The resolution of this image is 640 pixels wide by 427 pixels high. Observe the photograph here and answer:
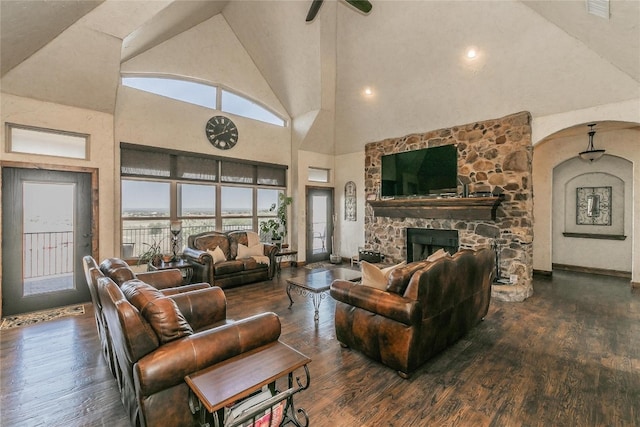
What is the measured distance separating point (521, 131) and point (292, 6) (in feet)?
14.9

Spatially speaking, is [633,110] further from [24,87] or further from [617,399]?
[24,87]

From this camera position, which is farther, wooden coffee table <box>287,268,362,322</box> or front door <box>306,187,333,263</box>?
front door <box>306,187,333,263</box>

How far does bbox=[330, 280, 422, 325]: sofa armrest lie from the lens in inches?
92.4

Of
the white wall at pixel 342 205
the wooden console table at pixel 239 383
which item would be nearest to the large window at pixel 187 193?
the white wall at pixel 342 205

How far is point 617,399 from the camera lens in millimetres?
2191

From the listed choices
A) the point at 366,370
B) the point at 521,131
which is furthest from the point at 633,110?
the point at 366,370

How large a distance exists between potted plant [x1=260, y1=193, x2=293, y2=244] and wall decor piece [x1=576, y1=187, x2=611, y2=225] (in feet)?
22.5

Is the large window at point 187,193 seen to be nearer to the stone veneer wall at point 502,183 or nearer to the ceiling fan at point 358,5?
the ceiling fan at point 358,5

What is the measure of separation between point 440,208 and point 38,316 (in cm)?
680

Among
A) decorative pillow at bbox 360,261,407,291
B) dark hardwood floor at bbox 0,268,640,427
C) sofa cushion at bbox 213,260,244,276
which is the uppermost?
decorative pillow at bbox 360,261,407,291

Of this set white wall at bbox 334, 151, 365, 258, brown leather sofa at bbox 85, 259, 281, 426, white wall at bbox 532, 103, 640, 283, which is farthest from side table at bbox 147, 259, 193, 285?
white wall at bbox 532, 103, 640, 283

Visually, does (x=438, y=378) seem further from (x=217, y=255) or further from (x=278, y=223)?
(x=278, y=223)

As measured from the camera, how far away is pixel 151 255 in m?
5.13

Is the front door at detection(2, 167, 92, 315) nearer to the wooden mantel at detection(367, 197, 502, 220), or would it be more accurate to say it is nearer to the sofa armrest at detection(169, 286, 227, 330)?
the sofa armrest at detection(169, 286, 227, 330)
